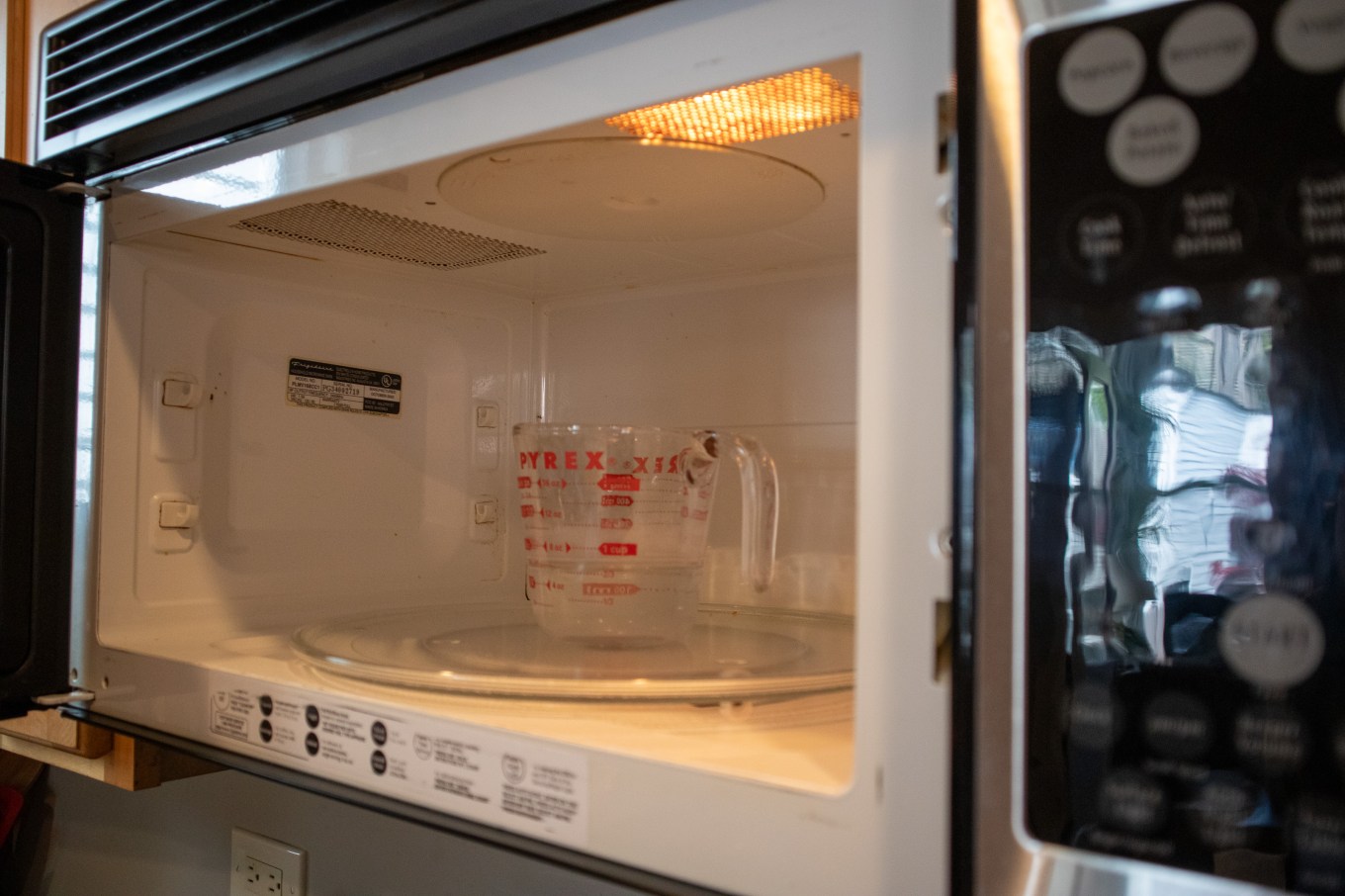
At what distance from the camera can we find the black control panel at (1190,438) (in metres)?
0.28

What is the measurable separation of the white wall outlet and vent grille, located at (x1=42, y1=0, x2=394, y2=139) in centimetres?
75

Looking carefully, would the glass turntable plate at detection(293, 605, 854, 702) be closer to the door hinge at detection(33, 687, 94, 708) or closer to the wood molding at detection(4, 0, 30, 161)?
the door hinge at detection(33, 687, 94, 708)

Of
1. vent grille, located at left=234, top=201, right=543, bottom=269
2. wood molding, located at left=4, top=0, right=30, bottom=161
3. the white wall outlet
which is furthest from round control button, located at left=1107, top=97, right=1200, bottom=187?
the white wall outlet

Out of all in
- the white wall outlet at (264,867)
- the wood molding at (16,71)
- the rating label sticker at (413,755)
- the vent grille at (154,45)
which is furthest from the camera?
the white wall outlet at (264,867)

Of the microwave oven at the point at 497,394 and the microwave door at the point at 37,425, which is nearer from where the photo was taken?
the microwave oven at the point at 497,394

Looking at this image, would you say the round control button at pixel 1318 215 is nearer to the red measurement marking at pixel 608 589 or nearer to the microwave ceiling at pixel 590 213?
the microwave ceiling at pixel 590 213

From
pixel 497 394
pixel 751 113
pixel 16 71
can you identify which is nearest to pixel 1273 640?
pixel 751 113

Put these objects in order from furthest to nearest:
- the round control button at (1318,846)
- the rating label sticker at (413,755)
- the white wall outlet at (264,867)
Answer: the white wall outlet at (264,867) → the rating label sticker at (413,755) → the round control button at (1318,846)

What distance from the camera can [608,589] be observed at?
69 cm

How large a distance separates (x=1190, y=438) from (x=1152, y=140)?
0.30ft

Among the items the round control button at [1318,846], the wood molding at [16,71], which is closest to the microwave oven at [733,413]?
the round control button at [1318,846]

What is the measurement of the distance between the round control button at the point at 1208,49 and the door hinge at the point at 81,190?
692 millimetres

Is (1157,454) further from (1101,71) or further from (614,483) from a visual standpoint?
(614,483)

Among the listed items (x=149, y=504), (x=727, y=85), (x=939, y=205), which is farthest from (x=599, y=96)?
(x=149, y=504)
